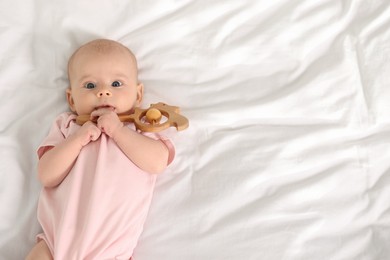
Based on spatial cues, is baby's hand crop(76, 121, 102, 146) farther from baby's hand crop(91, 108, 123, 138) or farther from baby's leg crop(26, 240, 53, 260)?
baby's leg crop(26, 240, 53, 260)

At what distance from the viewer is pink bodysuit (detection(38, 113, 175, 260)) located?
1.19 meters

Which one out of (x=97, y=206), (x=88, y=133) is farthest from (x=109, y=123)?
(x=97, y=206)

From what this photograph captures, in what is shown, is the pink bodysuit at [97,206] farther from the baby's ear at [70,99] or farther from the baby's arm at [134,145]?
the baby's ear at [70,99]

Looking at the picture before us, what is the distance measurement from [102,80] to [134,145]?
0.20 metres

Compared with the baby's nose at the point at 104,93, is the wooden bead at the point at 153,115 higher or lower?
lower

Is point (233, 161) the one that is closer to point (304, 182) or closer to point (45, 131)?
point (304, 182)

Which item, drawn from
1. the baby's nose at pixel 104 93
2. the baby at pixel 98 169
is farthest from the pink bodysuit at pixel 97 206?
the baby's nose at pixel 104 93

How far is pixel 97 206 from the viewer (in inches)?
47.6

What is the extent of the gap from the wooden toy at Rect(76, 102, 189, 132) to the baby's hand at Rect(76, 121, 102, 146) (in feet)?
0.18

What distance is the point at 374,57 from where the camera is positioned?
1479mm

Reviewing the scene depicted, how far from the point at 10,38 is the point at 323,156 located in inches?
35.5

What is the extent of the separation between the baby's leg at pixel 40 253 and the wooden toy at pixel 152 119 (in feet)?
1.01

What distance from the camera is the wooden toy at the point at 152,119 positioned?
133cm

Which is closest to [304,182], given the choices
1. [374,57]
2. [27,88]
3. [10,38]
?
[374,57]
